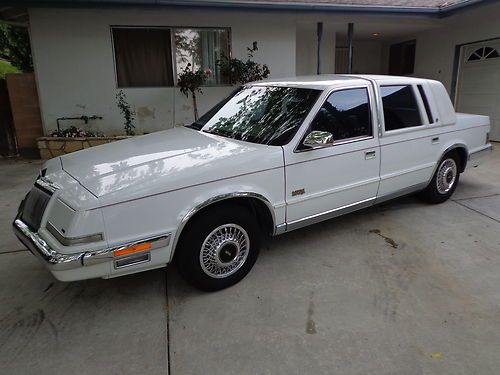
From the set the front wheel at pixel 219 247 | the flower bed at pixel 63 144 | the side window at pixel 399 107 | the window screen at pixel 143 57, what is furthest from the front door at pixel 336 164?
the window screen at pixel 143 57

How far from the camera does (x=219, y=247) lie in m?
3.13

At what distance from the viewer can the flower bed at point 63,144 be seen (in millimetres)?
8367

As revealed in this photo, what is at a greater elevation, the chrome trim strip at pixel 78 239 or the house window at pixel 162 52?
the house window at pixel 162 52

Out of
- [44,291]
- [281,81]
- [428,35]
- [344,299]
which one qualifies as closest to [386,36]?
[428,35]

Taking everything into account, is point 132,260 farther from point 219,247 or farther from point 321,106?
point 321,106

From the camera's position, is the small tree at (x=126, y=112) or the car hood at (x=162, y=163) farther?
the small tree at (x=126, y=112)

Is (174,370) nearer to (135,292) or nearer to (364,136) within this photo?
(135,292)

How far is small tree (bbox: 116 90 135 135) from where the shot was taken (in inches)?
352

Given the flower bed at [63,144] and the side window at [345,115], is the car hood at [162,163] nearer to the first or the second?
the side window at [345,115]

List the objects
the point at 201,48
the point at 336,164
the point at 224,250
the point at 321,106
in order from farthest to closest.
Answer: the point at 201,48, the point at 336,164, the point at 321,106, the point at 224,250

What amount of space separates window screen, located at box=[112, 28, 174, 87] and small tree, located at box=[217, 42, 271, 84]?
1.33 m

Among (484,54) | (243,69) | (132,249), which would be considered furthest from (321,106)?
(484,54)

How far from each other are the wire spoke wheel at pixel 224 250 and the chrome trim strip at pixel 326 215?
551 mm

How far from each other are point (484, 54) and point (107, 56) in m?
9.61
